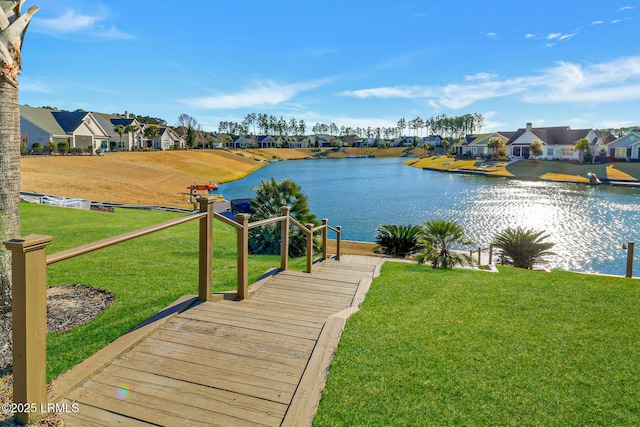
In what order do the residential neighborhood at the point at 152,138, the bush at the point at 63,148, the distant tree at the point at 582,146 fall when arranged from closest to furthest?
the bush at the point at 63,148 → the residential neighborhood at the point at 152,138 → the distant tree at the point at 582,146

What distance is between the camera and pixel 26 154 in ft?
129

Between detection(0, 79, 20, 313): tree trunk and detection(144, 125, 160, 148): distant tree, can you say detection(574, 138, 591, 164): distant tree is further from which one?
detection(144, 125, 160, 148): distant tree

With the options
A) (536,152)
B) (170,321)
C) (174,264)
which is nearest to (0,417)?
(170,321)

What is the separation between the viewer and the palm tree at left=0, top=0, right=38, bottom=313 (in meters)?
4.44

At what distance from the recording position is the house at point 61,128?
46188 millimetres

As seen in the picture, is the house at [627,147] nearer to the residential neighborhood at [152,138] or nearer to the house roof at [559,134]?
the residential neighborhood at [152,138]

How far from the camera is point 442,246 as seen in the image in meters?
9.97

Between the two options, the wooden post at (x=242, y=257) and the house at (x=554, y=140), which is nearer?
the wooden post at (x=242, y=257)

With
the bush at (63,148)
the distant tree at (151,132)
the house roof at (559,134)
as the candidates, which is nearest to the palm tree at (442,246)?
the bush at (63,148)

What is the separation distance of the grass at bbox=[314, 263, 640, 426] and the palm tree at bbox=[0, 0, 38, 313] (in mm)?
3849

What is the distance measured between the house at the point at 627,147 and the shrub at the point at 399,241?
59684mm

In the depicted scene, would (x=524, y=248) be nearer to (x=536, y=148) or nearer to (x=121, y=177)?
(x=121, y=177)

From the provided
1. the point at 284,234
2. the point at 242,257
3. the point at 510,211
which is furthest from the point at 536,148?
the point at 242,257

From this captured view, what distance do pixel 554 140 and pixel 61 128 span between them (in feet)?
247
